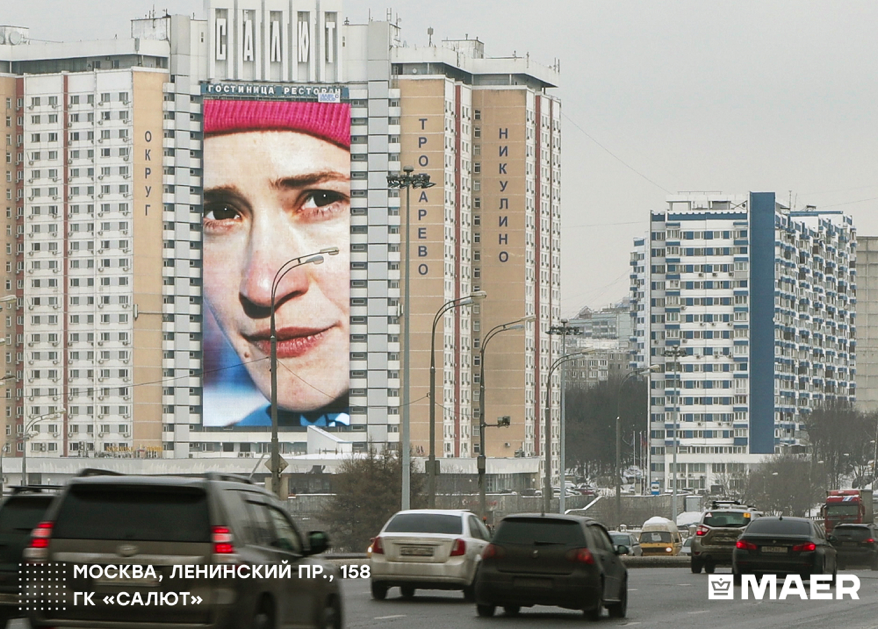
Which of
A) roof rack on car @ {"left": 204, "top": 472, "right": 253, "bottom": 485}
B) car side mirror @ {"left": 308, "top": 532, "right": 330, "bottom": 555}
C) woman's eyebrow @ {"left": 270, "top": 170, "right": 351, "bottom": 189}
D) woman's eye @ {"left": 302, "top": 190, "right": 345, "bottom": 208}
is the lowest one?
car side mirror @ {"left": 308, "top": 532, "right": 330, "bottom": 555}

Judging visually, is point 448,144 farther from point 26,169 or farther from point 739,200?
point 739,200

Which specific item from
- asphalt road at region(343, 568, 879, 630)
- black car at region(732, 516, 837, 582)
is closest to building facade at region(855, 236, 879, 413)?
asphalt road at region(343, 568, 879, 630)

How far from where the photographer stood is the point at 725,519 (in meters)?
38.8

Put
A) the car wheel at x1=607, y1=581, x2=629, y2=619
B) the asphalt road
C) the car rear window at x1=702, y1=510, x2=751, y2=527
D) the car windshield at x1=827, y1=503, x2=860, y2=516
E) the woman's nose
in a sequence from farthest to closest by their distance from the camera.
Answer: the woman's nose, the car windshield at x1=827, y1=503, x2=860, y2=516, the car rear window at x1=702, y1=510, x2=751, y2=527, the car wheel at x1=607, y1=581, x2=629, y2=619, the asphalt road

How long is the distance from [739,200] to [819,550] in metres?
151

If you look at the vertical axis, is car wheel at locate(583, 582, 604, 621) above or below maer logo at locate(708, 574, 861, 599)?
above

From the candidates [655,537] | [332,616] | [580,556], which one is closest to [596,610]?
[580,556]

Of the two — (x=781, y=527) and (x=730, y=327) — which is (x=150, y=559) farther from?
(x=730, y=327)

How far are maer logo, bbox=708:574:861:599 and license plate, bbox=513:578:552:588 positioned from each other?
5768 mm

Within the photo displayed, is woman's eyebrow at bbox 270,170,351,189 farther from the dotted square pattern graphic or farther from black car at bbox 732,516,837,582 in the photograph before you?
the dotted square pattern graphic

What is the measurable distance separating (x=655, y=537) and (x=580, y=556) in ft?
150

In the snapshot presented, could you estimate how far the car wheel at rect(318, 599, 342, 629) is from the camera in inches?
547

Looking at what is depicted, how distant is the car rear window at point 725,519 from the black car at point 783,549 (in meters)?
10.4

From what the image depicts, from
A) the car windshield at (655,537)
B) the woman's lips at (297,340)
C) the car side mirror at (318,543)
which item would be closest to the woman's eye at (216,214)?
the woman's lips at (297,340)
